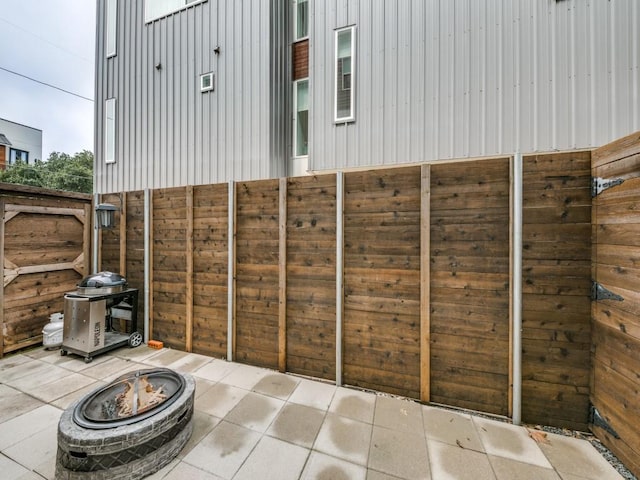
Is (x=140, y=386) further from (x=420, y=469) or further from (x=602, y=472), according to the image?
(x=602, y=472)

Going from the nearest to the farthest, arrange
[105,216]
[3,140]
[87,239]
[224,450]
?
[224,450]
[105,216]
[87,239]
[3,140]

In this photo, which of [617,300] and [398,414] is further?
[398,414]

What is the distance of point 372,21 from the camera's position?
4414 millimetres

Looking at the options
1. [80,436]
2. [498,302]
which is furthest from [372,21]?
[80,436]

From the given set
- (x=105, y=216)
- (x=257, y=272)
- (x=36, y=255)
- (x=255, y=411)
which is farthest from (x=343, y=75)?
(x=36, y=255)

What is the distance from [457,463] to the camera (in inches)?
77.0

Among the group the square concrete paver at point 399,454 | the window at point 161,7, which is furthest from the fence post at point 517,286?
the window at point 161,7

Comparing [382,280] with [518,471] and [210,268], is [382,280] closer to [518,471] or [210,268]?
[518,471]

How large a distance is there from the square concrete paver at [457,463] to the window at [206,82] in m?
7.32

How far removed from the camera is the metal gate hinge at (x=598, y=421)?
2.07m

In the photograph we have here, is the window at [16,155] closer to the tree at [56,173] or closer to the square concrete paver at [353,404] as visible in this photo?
the tree at [56,173]

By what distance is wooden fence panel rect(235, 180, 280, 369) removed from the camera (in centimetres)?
339

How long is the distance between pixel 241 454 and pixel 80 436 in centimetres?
110

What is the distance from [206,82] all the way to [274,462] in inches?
280
